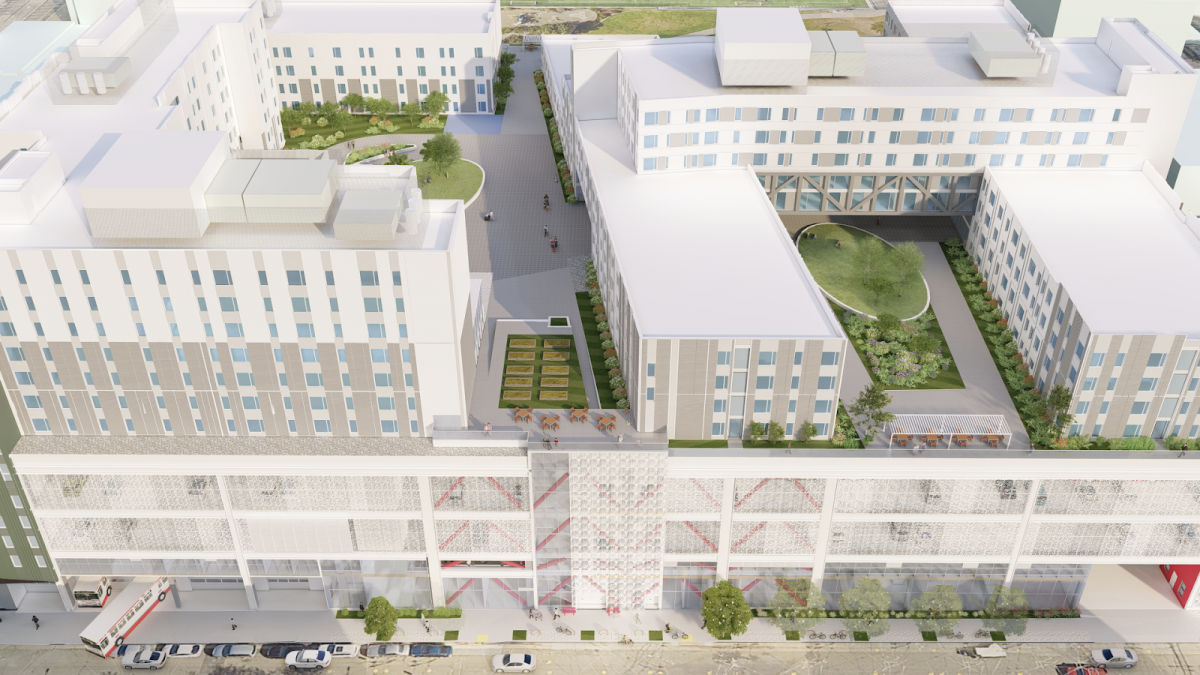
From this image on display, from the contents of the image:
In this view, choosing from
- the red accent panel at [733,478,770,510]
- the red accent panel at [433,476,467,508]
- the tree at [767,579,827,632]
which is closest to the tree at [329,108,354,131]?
the red accent panel at [433,476,467,508]

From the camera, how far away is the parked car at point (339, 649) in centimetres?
8600

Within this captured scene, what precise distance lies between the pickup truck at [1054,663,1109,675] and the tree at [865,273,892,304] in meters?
34.9

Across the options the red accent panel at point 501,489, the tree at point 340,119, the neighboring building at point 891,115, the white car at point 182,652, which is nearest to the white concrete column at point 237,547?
the white car at point 182,652

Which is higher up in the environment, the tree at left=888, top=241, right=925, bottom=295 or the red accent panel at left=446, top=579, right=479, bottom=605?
the tree at left=888, top=241, right=925, bottom=295

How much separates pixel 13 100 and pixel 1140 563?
106m

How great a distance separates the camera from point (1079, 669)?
84.2 meters

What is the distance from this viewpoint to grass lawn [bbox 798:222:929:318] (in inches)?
3812

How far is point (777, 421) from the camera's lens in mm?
79938

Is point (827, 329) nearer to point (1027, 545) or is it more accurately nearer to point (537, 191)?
point (1027, 545)

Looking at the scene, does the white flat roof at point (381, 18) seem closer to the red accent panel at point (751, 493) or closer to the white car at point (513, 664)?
the red accent panel at point (751, 493)

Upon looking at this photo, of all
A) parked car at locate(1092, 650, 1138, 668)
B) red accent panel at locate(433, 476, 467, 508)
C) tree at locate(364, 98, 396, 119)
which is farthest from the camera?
tree at locate(364, 98, 396, 119)

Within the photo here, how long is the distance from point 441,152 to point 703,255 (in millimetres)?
43410

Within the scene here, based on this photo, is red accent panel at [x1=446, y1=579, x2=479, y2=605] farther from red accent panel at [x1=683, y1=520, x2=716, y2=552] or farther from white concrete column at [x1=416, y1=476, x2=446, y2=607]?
red accent panel at [x1=683, y1=520, x2=716, y2=552]

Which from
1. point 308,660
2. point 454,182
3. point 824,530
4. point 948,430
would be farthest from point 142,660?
point 948,430
